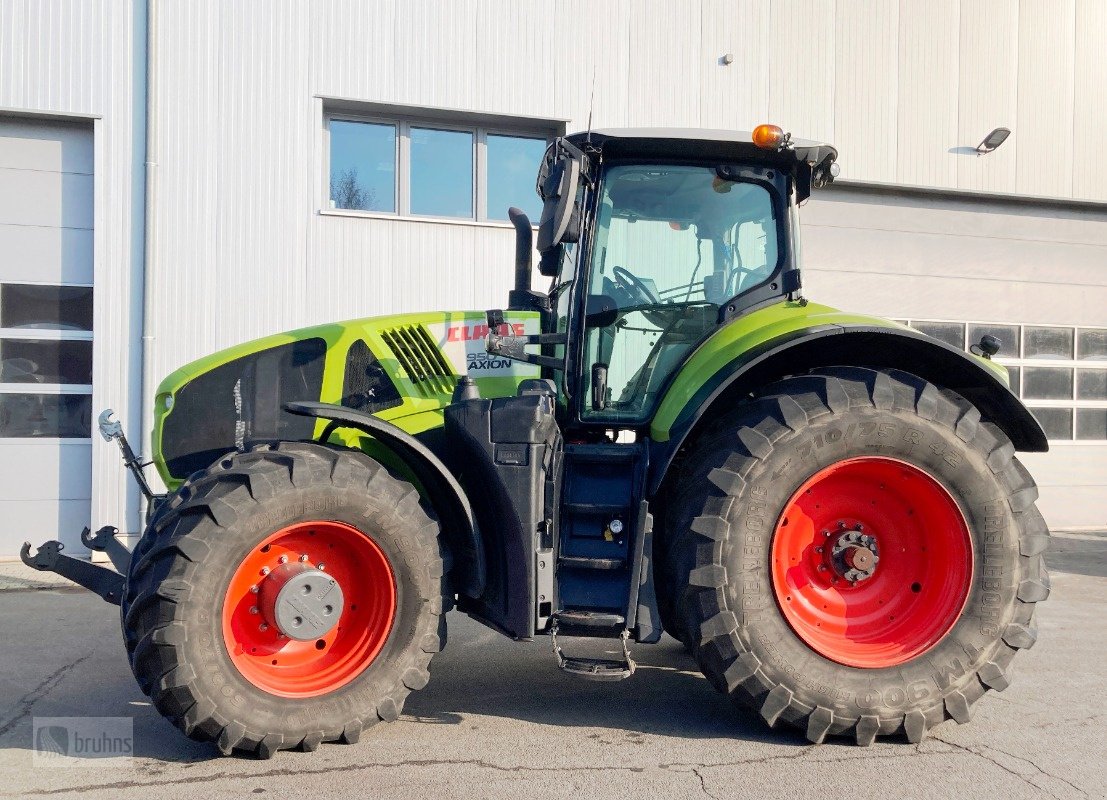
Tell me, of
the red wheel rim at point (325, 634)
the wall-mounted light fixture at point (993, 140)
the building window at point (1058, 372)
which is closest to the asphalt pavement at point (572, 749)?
the red wheel rim at point (325, 634)

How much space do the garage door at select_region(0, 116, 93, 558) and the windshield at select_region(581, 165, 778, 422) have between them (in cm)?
580

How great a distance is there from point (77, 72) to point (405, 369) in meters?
5.70

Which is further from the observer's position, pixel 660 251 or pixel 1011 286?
pixel 1011 286

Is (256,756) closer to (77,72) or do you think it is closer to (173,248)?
(173,248)

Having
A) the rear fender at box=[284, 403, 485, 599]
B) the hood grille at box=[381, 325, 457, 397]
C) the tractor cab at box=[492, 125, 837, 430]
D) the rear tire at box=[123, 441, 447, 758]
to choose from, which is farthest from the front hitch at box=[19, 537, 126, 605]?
the tractor cab at box=[492, 125, 837, 430]

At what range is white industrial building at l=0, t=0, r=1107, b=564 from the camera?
797 centimetres

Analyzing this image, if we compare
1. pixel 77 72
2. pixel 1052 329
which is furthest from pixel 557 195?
pixel 1052 329

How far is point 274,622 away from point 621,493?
4.59ft

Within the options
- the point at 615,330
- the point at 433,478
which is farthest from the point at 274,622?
the point at 615,330

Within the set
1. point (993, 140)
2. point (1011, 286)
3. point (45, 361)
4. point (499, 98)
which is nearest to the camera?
point (45, 361)

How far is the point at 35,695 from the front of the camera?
168 inches

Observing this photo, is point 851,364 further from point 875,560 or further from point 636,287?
point 636,287

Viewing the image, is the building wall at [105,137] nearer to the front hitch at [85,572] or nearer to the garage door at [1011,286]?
the front hitch at [85,572]

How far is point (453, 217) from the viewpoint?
8.91 metres
